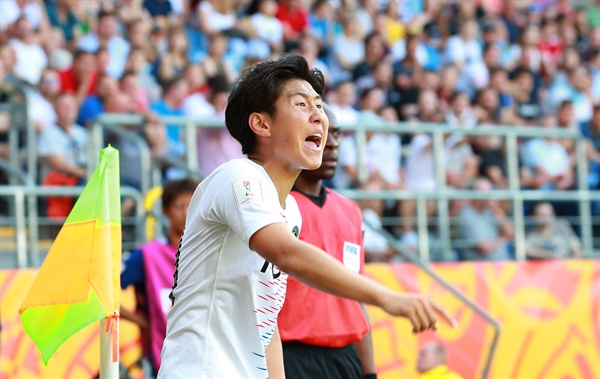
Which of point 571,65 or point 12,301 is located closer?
point 12,301

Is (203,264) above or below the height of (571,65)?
below

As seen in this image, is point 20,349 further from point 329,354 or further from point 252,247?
point 252,247

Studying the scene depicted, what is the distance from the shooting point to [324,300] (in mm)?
4680

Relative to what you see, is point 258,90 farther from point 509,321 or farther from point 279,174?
point 509,321

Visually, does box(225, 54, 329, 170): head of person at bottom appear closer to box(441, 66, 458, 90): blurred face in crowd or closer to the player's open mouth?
the player's open mouth

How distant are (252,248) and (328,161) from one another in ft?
7.12

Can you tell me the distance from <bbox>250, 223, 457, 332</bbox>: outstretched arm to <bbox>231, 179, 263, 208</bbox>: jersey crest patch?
128mm

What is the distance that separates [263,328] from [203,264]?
29 centimetres

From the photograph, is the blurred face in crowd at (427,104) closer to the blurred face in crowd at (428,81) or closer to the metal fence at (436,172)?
the blurred face in crowd at (428,81)

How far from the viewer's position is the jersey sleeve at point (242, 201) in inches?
116

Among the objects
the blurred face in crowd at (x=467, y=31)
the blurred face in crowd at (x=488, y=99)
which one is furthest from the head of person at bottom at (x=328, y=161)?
the blurred face in crowd at (x=467, y=31)

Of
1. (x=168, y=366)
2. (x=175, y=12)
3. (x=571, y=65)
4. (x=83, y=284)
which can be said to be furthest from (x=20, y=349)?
(x=571, y=65)

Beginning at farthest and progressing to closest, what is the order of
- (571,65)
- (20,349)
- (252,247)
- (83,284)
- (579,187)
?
(571,65) < (579,187) < (20,349) < (83,284) < (252,247)

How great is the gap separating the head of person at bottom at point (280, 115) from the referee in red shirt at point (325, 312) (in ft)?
4.61
